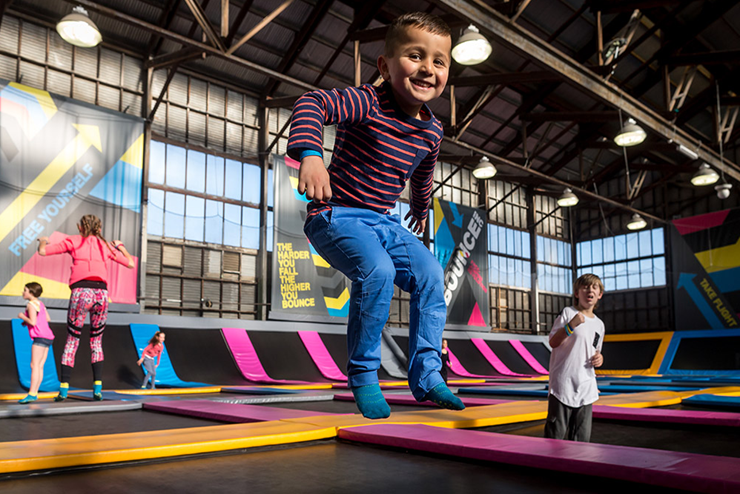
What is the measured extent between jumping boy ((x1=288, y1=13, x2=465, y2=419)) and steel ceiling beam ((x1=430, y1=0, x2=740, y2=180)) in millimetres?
5119

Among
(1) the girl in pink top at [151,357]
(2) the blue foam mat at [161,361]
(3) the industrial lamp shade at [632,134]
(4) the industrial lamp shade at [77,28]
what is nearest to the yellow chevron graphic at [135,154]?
(4) the industrial lamp shade at [77,28]

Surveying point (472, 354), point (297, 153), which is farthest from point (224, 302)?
point (297, 153)

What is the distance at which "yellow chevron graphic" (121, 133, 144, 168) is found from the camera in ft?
29.3

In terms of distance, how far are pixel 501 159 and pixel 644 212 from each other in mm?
7851

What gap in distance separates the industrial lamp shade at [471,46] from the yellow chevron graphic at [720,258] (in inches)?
457

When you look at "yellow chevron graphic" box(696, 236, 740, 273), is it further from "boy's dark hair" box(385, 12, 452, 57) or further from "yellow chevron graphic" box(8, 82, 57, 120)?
"boy's dark hair" box(385, 12, 452, 57)

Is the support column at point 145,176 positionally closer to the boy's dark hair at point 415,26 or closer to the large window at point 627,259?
the boy's dark hair at point 415,26

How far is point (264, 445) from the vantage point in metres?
1.89

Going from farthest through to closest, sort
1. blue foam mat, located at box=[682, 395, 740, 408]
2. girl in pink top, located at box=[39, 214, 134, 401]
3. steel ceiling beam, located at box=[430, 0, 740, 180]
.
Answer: steel ceiling beam, located at box=[430, 0, 740, 180] < girl in pink top, located at box=[39, 214, 134, 401] < blue foam mat, located at box=[682, 395, 740, 408]

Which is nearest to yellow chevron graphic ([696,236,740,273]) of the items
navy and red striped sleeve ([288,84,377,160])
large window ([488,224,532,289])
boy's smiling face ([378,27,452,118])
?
large window ([488,224,532,289])

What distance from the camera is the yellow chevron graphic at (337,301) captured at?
10320mm

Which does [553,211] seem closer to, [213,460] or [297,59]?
[297,59]

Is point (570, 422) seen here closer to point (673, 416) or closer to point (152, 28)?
point (673, 416)

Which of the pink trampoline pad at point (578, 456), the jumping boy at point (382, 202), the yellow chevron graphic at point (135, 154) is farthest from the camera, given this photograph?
the yellow chevron graphic at point (135, 154)
